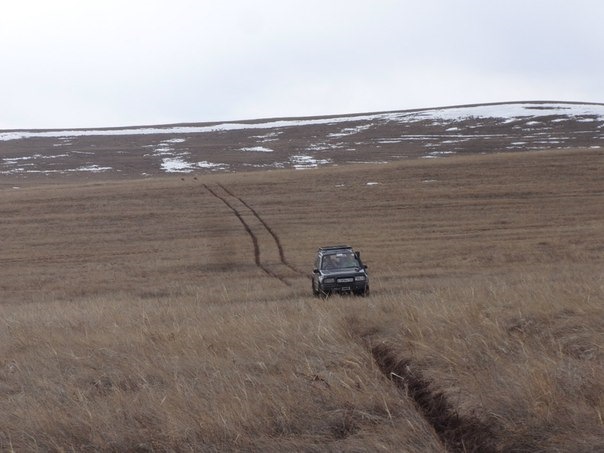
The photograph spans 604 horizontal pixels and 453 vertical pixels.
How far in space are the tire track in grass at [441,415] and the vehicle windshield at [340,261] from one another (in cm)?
1656

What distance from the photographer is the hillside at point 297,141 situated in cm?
8288

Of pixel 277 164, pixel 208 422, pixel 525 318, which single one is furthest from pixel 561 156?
pixel 208 422

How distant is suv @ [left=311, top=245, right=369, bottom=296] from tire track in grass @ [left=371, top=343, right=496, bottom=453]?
15.4 m

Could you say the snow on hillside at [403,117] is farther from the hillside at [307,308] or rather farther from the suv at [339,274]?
the suv at [339,274]

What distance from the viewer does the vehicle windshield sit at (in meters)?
24.1

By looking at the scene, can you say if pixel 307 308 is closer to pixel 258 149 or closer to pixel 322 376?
pixel 322 376

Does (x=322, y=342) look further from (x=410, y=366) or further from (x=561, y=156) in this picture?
(x=561, y=156)

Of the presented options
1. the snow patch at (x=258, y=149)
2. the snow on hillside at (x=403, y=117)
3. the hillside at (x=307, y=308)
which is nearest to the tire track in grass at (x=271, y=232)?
the hillside at (x=307, y=308)

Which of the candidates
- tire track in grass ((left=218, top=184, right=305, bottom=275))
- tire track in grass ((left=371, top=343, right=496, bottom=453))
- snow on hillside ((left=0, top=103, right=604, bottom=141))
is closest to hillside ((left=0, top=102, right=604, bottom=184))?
snow on hillside ((left=0, top=103, right=604, bottom=141))

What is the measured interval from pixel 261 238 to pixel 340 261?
15.9m

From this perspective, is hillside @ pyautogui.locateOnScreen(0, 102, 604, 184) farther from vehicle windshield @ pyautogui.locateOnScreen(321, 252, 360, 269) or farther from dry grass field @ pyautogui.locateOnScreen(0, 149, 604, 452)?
dry grass field @ pyautogui.locateOnScreen(0, 149, 604, 452)

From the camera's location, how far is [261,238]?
39812 millimetres

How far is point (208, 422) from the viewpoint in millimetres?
5684

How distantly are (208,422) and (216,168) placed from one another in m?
74.4
